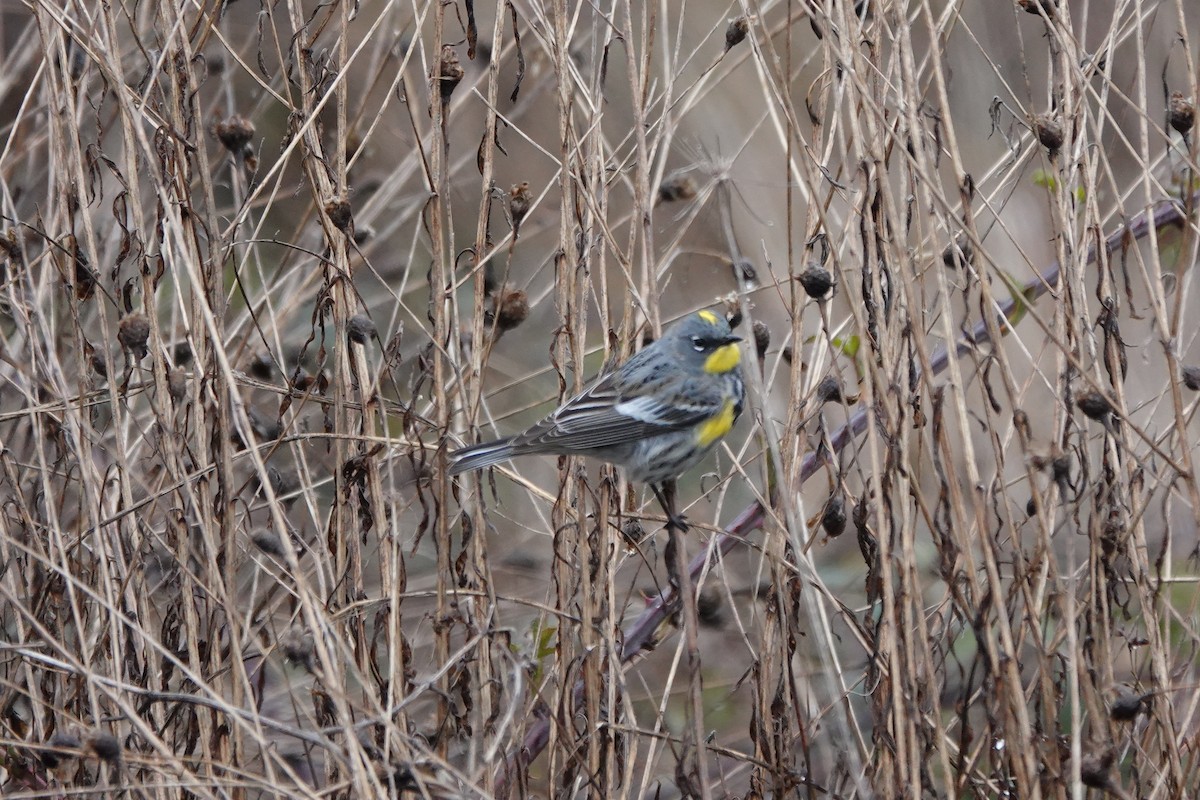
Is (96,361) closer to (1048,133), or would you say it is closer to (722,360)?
(722,360)

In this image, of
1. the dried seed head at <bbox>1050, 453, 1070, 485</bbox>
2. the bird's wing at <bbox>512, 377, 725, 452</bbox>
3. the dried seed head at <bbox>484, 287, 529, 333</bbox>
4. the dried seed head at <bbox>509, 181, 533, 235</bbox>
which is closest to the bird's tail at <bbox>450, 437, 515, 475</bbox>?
the bird's wing at <bbox>512, 377, 725, 452</bbox>

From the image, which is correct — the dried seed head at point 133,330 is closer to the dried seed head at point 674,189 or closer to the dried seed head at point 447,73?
the dried seed head at point 447,73

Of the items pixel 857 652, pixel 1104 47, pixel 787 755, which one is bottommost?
pixel 857 652

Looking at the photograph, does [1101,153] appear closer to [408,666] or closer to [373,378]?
[373,378]

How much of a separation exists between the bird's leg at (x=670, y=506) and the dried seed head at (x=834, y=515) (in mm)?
322

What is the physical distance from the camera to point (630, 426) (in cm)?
325

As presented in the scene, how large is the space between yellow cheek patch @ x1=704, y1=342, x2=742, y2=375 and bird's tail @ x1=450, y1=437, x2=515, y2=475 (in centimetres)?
84

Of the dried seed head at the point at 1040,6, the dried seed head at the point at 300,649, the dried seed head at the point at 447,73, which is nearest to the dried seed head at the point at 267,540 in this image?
the dried seed head at the point at 300,649

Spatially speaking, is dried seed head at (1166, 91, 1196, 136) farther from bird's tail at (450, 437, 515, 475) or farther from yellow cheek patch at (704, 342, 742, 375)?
bird's tail at (450, 437, 515, 475)

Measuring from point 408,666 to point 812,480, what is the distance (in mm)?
3125

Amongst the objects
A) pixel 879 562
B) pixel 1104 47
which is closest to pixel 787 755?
pixel 879 562

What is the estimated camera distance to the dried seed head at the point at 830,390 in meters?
2.54

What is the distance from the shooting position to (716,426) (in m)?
3.38

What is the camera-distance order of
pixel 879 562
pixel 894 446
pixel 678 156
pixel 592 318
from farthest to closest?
pixel 592 318 → pixel 678 156 → pixel 879 562 → pixel 894 446
